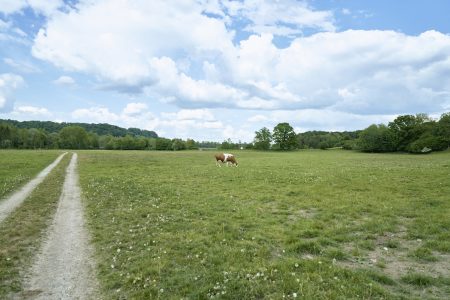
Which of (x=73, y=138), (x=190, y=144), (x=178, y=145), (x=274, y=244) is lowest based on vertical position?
(x=274, y=244)

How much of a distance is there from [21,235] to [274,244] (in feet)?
29.9

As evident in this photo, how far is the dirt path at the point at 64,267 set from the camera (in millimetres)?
7703

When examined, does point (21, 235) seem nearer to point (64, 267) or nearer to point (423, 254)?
point (64, 267)

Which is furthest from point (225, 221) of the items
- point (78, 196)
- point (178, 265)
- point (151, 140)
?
point (151, 140)

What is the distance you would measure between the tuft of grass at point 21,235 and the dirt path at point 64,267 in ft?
1.02

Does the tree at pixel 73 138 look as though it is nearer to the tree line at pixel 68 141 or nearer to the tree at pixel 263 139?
the tree line at pixel 68 141

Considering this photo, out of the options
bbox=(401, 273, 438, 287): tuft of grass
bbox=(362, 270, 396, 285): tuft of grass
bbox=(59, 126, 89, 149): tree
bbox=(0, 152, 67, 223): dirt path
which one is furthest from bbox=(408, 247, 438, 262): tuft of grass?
bbox=(59, 126, 89, 149): tree

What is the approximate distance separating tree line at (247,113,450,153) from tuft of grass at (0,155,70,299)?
102 metres

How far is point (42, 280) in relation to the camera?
8375 millimetres

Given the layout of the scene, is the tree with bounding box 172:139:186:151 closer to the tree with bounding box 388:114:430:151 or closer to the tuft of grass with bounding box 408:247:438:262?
the tree with bounding box 388:114:430:151

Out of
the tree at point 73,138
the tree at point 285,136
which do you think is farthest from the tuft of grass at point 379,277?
the tree at point 73,138

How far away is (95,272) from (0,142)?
17436 centimetres

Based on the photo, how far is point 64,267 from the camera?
9.16 meters

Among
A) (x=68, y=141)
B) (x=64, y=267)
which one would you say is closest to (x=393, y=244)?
(x=64, y=267)
